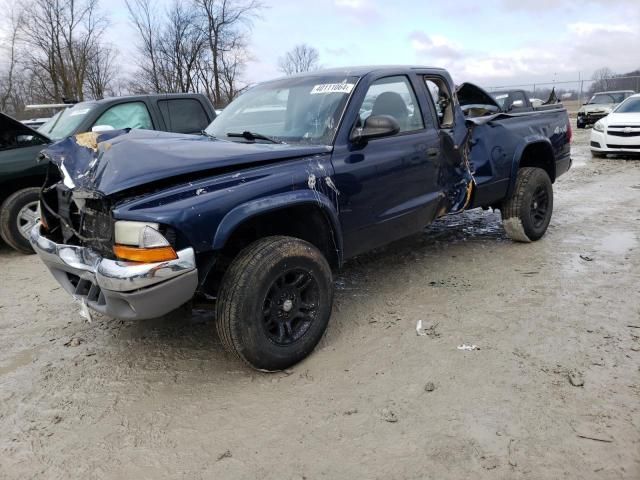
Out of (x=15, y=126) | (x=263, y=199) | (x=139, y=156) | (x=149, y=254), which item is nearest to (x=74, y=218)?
(x=139, y=156)

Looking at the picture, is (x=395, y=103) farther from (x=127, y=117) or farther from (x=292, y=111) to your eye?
(x=127, y=117)

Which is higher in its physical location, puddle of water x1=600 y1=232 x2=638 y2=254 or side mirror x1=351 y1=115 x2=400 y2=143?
side mirror x1=351 y1=115 x2=400 y2=143

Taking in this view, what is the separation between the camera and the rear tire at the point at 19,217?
549cm

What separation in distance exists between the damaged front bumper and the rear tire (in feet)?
11.1

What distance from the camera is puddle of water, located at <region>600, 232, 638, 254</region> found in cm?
493

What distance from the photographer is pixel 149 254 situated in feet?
7.95

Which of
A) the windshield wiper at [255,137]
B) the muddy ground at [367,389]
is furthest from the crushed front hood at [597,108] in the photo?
the windshield wiper at [255,137]

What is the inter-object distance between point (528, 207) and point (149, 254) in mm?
3983

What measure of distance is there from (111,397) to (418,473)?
1.77 metres

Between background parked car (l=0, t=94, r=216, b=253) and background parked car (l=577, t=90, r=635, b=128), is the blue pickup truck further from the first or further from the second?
background parked car (l=577, t=90, r=635, b=128)

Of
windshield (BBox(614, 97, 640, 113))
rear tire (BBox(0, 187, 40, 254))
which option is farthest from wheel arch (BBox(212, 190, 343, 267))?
windshield (BBox(614, 97, 640, 113))

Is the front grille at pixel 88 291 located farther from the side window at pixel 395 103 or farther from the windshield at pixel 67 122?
the windshield at pixel 67 122

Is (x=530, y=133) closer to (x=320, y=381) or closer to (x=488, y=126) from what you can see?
(x=488, y=126)

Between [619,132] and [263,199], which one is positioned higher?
[619,132]
